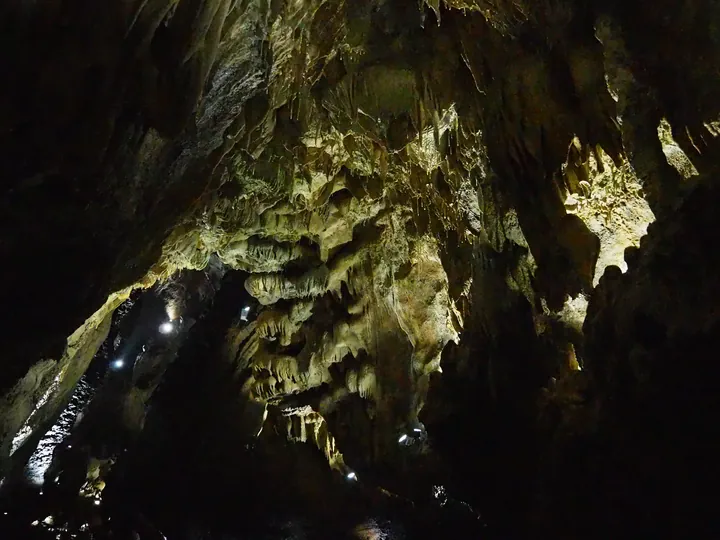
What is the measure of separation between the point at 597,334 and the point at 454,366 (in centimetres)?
279

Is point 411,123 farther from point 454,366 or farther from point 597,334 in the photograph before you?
point 597,334

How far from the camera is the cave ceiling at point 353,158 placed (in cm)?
407

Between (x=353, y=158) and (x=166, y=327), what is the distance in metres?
11.1

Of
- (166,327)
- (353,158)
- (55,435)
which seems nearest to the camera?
(353,158)

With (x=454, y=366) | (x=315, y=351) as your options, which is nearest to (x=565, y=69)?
(x=454, y=366)

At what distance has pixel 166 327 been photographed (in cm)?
1762

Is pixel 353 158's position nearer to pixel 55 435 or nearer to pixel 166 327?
pixel 166 327

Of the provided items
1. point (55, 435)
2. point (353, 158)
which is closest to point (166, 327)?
point (55, 435)

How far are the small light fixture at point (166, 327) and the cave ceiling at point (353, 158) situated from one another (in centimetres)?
767

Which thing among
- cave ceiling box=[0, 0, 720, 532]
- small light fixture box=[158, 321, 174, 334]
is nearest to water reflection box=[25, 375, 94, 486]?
small light fixture box=[158, 321, 174, 334]

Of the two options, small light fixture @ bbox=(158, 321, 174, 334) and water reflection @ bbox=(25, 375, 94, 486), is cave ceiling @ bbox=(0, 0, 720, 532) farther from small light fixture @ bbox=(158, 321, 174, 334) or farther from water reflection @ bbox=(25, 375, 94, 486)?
small light fixture @ bbox=(158, 321, 174, 334)

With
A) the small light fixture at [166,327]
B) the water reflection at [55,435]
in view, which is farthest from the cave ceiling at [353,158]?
the small light fixture at [166,327]

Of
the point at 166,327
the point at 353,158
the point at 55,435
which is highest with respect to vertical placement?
the point at 166,327

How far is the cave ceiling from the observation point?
4070mm
